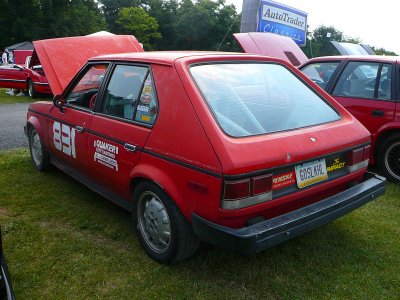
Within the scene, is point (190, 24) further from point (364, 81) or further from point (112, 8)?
point (364, 81)

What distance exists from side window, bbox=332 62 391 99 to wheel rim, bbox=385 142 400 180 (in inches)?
25.0

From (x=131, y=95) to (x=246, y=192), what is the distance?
1.37m

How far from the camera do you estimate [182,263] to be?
2943 mm

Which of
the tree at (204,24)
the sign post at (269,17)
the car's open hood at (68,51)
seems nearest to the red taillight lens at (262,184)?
the car's open hood at (68,51)

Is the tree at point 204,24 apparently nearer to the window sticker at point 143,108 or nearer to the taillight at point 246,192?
the window sticker at point 143,108

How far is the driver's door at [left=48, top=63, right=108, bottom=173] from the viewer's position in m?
3.63

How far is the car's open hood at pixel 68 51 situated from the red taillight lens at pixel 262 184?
3.57 metres

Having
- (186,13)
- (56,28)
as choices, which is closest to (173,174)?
(56,28)

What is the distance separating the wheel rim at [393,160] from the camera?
4746 mm

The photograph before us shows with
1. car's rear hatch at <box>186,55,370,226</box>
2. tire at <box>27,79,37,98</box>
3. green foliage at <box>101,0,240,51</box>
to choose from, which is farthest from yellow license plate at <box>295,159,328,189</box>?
green foliage at <box>101,0,240,51</box>

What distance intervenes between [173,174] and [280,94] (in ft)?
3.91

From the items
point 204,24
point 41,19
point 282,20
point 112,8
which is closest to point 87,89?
point 282,20

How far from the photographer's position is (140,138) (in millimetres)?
2869

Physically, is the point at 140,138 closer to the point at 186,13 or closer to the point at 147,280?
the point at 147,280
